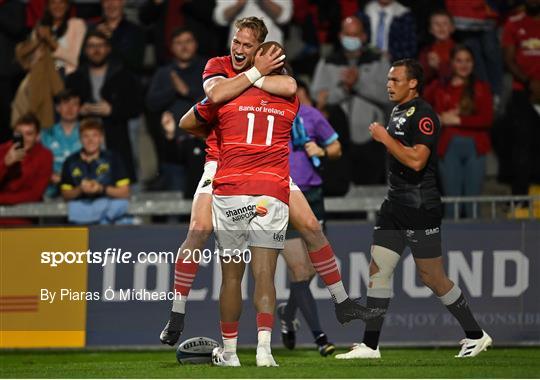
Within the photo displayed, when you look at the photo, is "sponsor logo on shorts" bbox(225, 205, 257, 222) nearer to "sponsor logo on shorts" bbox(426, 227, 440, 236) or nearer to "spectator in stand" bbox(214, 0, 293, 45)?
"sponsor logo on shorts" bbox(426, 227, 440, 236)

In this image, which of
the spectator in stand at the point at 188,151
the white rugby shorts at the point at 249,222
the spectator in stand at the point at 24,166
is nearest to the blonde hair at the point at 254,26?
the white rugby shorts at the point at 249,222

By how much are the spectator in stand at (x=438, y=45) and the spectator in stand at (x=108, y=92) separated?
143 inches

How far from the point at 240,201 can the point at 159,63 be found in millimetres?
7451

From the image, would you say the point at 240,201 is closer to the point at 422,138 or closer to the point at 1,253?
the point at 422,138

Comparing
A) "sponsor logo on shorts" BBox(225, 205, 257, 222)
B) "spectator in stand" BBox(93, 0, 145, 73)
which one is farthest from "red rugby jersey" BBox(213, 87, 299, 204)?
"spectator in stand" BBox(93, 0, 145, 73)

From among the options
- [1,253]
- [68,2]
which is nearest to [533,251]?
[1,253]

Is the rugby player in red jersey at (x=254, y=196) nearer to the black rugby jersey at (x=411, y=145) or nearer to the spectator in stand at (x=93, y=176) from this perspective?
the black rugby jersey at (x=411, y=145)

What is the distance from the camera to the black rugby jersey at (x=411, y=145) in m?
11.0

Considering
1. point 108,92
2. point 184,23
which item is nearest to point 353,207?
point 108,92

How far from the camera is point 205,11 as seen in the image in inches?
653

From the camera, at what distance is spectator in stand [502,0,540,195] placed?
16062mm

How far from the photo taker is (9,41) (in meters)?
17.1

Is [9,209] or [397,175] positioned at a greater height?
[397,175]

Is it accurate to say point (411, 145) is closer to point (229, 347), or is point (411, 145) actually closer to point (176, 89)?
point (229, 347)
